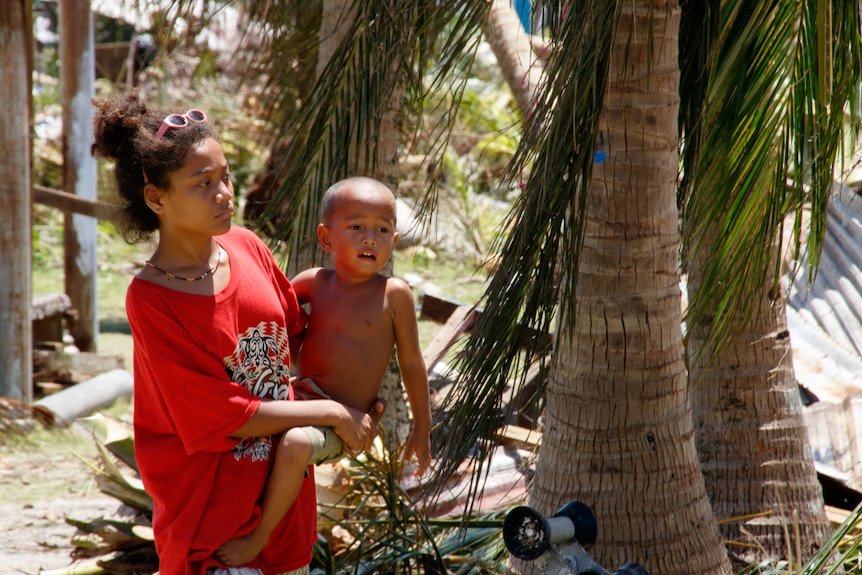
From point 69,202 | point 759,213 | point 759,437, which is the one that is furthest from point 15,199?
point 759,213

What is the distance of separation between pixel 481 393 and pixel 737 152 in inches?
40.3

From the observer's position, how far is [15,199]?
18.9 feet

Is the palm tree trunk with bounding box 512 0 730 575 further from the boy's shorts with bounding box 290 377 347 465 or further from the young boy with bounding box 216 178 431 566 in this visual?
the boy's shorts with bounding box 290 377 347 465

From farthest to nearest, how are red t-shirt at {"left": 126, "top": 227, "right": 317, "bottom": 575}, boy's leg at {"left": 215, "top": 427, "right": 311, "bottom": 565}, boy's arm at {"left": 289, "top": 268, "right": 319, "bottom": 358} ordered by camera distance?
boy's arm at {"left": 289, "top": 268, "right": 319, "bottom": 358}
boy's leg at {"left": 215, "top": 427, "right": 311, "bottom": 565}
red t-shirt at {"left": 126, "top": 227, "right": 317, "bottom": 575}

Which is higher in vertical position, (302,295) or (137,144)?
(137,144)

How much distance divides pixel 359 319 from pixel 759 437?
1.79m

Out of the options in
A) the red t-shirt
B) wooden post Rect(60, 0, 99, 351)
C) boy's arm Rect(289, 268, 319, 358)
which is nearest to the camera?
the red t-shirt

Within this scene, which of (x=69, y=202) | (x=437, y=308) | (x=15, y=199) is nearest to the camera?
(x=15, y=199)

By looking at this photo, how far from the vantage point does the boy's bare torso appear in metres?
2.40

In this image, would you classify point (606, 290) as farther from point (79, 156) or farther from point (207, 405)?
point (79, 156)

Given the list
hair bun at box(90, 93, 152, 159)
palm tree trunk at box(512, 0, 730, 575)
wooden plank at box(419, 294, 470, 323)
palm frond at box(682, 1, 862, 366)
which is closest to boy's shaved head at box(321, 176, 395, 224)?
hair bun at box(90, 93, 152, 159)

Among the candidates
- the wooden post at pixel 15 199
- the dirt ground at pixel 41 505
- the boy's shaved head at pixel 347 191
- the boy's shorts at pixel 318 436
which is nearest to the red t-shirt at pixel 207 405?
the boy's shorts at pixel 318 436

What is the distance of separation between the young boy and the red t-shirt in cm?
13

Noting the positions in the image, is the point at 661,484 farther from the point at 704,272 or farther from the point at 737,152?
the point at 737,152
